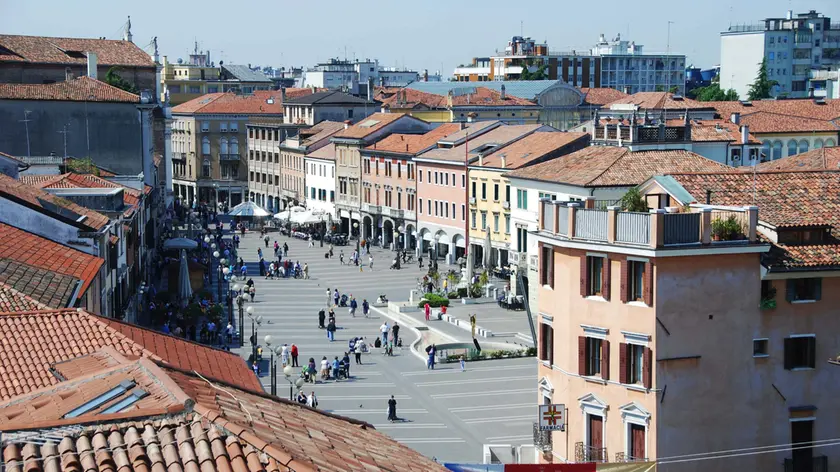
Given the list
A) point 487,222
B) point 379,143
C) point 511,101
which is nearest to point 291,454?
point 487,222

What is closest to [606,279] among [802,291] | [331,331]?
[802,291]

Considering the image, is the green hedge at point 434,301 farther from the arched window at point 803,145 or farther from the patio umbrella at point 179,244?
the arched window at point 803,145

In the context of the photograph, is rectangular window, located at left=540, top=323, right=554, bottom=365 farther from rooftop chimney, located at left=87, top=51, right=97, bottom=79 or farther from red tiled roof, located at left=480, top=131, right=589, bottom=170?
rooftop chimney, located at left=87, top=51, right=97, bottom=79

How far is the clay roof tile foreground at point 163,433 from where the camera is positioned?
9633 mm

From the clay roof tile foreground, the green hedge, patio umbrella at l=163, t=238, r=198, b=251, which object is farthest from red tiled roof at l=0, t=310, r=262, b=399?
patio umbrella at l=163, t=238, r=198, b=251

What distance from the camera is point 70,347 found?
17938 millimetres

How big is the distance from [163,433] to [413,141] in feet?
265

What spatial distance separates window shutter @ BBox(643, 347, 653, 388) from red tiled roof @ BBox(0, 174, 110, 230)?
14.3 meters

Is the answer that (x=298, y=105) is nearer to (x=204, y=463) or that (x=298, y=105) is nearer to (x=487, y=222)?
(x=487, y=222)

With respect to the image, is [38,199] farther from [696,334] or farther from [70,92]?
[70,92]

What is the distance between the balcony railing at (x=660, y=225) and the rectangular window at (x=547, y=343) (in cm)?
213

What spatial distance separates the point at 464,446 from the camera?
1390 inches

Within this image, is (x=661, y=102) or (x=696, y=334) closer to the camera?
(x=696, y=334)

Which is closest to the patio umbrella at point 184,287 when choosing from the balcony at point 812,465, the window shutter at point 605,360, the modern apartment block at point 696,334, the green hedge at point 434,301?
the green hedge at point 434,301
